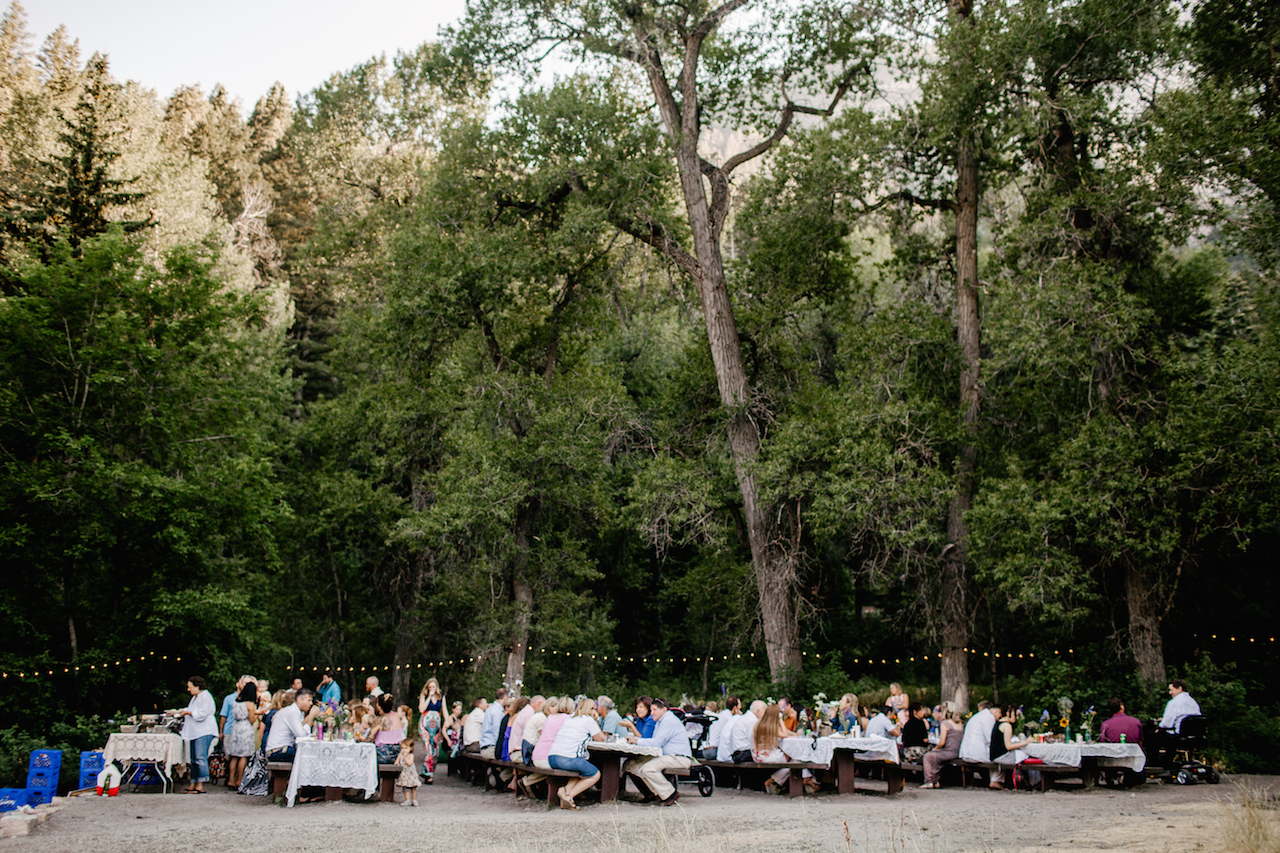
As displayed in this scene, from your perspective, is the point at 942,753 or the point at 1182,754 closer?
the point at 942,753

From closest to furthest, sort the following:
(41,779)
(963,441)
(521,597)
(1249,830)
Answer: (1249,830)
(41,779)
(963,441)
(521,597)

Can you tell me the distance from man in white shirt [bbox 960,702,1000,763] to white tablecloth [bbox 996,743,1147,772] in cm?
20

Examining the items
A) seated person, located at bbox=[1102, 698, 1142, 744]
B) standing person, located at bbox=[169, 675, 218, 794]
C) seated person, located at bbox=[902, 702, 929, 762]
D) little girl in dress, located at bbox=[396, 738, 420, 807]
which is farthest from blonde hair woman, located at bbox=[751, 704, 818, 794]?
standing person, located at bbox=[169, 675, 218, 794]

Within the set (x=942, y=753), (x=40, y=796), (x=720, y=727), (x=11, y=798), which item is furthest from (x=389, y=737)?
(x=942, y=753)

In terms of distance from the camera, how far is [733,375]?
19109 millimetres

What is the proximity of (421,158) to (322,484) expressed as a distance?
9984mm

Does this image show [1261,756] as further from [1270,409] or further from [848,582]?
[848,582]

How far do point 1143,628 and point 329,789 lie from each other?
42.2 ft

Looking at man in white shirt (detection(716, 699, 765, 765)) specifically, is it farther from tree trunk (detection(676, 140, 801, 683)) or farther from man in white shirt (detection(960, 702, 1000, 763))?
tree trunk (detection(676, 140, 801, 683))

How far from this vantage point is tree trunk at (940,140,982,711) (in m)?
17.2

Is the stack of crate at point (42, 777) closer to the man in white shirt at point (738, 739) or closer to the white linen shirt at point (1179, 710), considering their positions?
the man in white shirt at point (738, 739)

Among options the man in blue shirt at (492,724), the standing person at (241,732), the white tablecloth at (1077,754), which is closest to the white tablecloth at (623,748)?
the man in blue shirt at (492,724)

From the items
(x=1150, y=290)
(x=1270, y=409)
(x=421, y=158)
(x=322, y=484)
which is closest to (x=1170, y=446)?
(x=1270, y=409)

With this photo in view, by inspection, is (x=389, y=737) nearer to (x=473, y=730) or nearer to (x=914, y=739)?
(x=473, y=730)
